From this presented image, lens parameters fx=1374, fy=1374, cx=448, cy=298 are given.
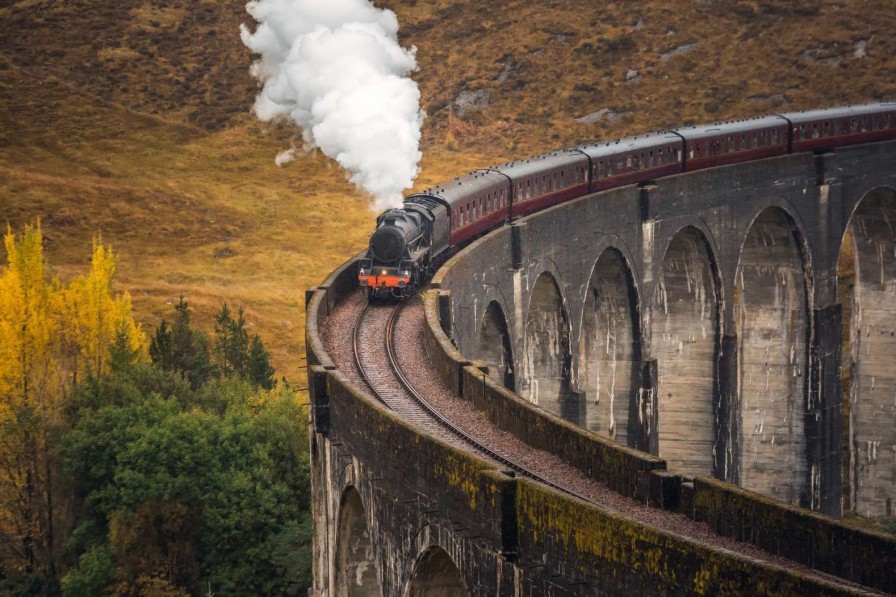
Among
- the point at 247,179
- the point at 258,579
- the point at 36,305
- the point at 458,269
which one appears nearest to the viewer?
the point at 458,269

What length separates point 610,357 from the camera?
49.1 metres

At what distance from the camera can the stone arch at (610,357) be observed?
159ft

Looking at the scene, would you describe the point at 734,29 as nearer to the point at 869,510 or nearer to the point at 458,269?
the point at 869,510

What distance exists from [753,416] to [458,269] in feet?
79.6

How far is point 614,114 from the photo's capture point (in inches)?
3625

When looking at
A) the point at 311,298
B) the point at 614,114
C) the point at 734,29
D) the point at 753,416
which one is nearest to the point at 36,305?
the point at 311,298

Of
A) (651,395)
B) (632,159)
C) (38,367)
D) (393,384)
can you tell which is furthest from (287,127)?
(393,384)

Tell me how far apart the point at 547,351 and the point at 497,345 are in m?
4.83

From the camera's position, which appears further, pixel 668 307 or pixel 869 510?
pixel 869 510

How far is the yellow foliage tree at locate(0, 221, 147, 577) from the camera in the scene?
Answer: 43.5 m

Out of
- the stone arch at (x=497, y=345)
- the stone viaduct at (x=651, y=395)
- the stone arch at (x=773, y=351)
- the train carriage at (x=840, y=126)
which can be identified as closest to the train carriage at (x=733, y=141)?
the train carriage at (x=840, y=126)

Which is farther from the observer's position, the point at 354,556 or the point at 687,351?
the point at 687,351

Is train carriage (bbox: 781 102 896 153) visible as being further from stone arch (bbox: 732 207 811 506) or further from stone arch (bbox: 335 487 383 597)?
stone arch (bbox: 335 487 383 597)

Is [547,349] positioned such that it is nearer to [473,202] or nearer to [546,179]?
[546,179]
